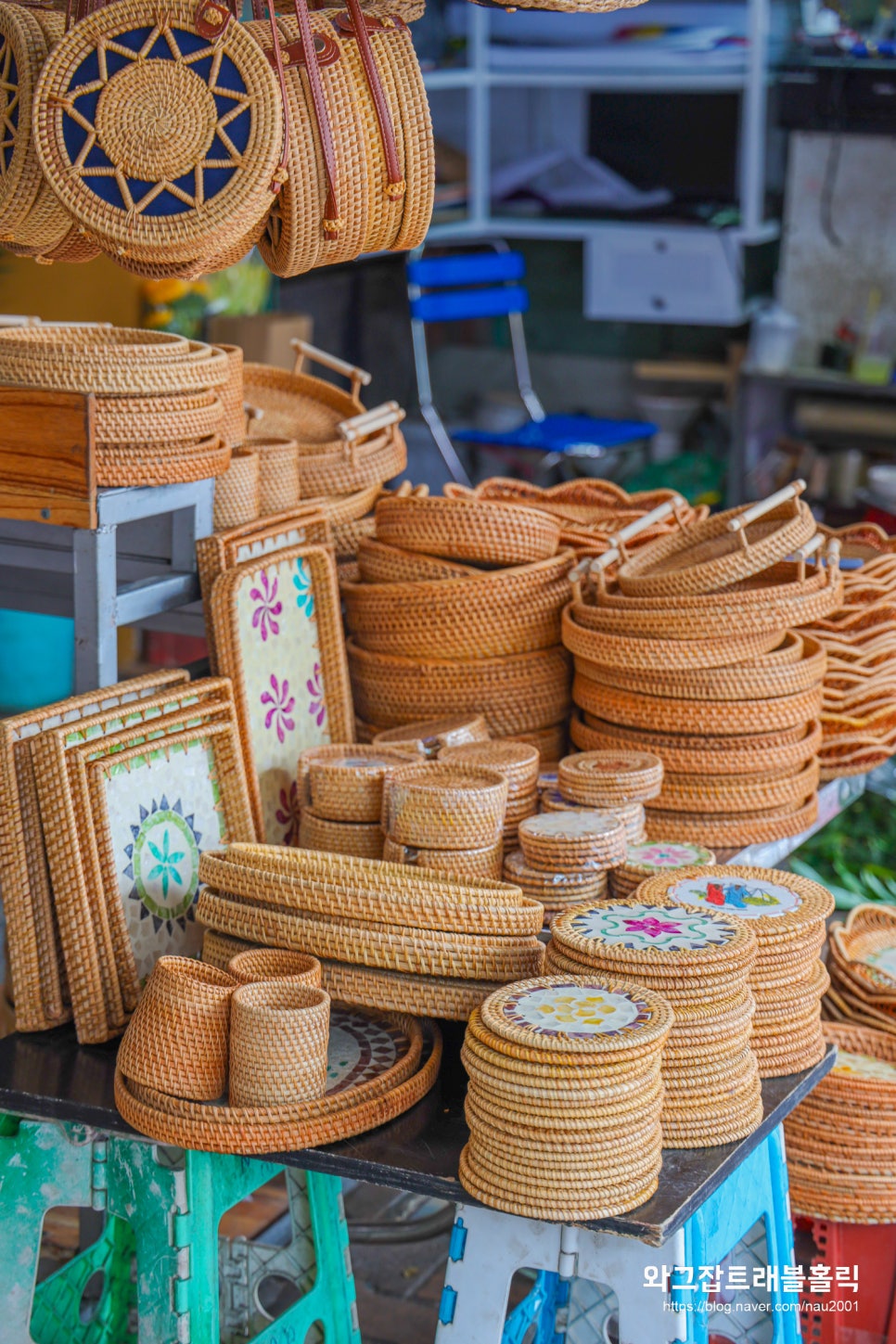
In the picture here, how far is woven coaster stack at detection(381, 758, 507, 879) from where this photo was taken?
7.20 ft

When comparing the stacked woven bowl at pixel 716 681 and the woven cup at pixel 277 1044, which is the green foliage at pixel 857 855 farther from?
the woven cup at pixel 277 1044

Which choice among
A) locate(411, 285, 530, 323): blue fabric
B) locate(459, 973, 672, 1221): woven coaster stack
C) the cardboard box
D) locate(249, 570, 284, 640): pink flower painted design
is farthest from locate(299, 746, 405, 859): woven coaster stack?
locate(411, 285, 530, 323): blue fabric

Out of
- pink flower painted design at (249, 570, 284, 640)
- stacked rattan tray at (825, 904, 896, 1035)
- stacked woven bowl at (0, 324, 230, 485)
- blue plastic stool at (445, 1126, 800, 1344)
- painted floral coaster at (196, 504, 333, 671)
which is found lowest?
A: stacked rattan tray at (825, 904, 896, 1035)

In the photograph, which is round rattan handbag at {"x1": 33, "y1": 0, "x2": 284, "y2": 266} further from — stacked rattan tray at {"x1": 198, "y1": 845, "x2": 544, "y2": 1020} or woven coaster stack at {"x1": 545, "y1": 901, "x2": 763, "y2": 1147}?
woven coaster stack at {"x1": 545, "y1": 901, "x2": 763, "y2": 1147}

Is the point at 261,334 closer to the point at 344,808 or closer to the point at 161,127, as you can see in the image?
the point at 344,808

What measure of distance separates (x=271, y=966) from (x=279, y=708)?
63 cm

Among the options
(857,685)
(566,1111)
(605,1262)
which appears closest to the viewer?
(566,1111)

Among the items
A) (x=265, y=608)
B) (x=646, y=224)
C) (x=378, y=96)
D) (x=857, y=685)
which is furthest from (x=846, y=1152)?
(x=646, y=224)

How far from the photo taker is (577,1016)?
1.76m

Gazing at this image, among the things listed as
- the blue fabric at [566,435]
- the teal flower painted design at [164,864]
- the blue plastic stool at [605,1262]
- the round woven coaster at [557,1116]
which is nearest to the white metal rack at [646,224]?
the blue fabric at [566,435]

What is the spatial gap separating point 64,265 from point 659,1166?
368cm

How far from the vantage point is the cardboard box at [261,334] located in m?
4.86

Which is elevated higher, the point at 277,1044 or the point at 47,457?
the point at 47,457

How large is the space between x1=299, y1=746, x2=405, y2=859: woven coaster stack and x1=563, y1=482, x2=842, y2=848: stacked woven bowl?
1.47ft
